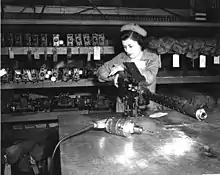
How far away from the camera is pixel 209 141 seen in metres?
1.46

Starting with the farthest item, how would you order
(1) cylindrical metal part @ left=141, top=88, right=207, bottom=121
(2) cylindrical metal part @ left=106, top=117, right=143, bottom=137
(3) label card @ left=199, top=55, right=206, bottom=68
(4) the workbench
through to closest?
(3) label card @ left=199, top=55, right=206, bottom=68
(2) cylindrical metal part @ left=106, top=117, right=143, bottom=137
(4) the workbench
(1) cylindrical metal part @ left=141, top=88, right=207, bottom=121

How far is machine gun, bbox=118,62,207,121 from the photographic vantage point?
0.97 m

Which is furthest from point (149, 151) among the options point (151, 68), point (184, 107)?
point (151, 68)

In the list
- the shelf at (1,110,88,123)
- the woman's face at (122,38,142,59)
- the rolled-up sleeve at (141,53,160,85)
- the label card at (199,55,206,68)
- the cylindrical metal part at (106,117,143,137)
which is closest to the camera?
the cylindrical metal part at (106,117,143,137)

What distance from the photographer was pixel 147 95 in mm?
1367

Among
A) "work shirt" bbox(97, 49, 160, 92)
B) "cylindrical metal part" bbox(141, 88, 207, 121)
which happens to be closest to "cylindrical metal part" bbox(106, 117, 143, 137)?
"cylindrical metal part" bbox(141, 88, 207, 121)

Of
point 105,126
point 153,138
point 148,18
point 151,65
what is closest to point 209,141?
point 153,138

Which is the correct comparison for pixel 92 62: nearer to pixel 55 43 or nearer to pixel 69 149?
pixel 55 43

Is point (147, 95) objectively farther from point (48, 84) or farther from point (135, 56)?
point (48, 84)

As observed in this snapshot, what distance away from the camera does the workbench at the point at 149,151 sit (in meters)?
1.13

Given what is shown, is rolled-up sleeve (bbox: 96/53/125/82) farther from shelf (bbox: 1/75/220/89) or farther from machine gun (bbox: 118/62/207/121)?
machine gun (bbox: 118/62/207/121)

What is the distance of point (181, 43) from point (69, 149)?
2295 millimetres

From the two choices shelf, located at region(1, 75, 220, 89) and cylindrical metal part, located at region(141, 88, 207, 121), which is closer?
cylindrical metal part, located at region(141, 88, 207, 121)

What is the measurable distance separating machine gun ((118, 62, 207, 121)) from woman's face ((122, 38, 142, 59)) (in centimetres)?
74
